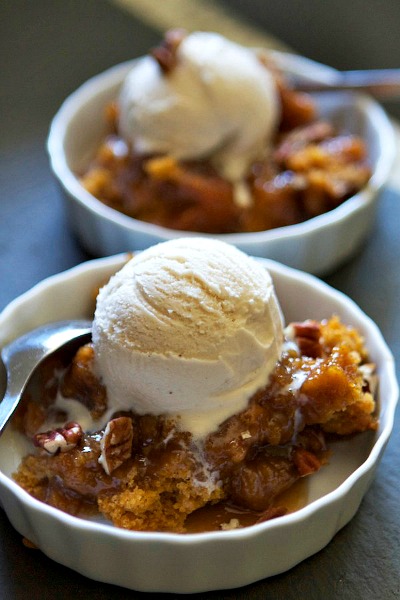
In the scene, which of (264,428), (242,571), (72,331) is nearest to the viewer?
(242,571)

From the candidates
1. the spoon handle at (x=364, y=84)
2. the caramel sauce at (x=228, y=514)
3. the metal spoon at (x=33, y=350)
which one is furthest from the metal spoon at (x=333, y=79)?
the caramel sauce at (x=228, y=514)

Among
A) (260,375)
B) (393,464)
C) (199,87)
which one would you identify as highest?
(199,87)

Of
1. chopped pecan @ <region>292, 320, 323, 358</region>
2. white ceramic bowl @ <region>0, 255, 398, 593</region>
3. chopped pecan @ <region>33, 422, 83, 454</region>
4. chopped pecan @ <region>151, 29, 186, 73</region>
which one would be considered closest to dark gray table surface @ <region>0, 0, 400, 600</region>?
white ceramic bowl @ <region>0, 255, 398, 593</region>

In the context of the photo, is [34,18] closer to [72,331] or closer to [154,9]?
[154,9]

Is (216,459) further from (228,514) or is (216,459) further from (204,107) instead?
(204,107)

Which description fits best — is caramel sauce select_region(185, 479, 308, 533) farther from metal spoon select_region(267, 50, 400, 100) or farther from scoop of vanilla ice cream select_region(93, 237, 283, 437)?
metal spoon select_region(267, 50, 400, 100)

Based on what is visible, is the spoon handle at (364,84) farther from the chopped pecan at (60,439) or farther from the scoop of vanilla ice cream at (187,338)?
the chopped pecan at (60,439)

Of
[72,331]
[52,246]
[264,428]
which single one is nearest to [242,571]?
[264,428]
